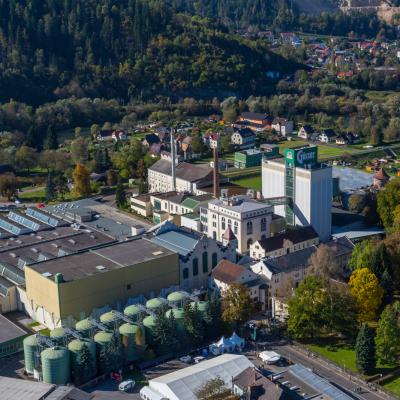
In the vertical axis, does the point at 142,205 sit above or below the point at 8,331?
below

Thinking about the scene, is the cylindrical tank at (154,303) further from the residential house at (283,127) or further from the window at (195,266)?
the residential house at (283,127)

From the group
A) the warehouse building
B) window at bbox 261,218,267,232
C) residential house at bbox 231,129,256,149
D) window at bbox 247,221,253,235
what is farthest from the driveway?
residential house at bbox 231,129,256,149

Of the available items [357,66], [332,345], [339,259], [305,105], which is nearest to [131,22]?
[305,105]

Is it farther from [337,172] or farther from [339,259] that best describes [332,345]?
[337,172]

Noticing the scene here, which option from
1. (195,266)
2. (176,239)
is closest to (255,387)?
(195,266)

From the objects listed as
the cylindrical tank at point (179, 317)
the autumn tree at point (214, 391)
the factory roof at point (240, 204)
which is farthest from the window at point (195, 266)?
the autumn tree at point (214, 391)

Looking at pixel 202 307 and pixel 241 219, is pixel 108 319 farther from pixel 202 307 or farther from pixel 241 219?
pixel 241 219

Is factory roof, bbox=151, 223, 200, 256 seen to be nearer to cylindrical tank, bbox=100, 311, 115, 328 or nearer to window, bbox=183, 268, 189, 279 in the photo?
window, bbox=183, 268, 189, 279
